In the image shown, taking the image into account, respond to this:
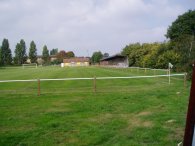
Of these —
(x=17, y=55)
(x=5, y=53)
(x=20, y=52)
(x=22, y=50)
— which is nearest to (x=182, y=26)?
(x=5, y=53)

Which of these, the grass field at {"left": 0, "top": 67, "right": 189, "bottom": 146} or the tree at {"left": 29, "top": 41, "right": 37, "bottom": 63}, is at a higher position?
the tree at {"left": 29, "top": 41, "right": 37, "bottom": 63}

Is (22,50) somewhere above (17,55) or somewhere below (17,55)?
above

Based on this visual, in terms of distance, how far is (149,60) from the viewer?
55594 millimetres

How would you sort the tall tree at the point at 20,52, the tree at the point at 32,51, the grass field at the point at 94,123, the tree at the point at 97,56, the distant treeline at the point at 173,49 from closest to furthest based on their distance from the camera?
the grass field at the point at 94,123, the distant treeline at the point at 173,49, the tall tree at the point at 20,52, the tree at the point at 32,51, the tree at the point at 97,56

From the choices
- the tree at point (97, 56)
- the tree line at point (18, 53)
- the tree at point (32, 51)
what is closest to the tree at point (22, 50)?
the tree line at point (18, 53)

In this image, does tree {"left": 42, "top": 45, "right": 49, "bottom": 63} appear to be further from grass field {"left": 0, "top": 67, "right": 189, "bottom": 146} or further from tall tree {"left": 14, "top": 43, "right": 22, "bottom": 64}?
grass field {"left": 0, "top": 67, "right": 189, "bottom": 146}

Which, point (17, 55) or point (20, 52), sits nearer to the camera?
point (20, 52)

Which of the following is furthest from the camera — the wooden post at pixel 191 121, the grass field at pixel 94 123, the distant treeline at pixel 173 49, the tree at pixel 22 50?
the tree at pixel 22 50

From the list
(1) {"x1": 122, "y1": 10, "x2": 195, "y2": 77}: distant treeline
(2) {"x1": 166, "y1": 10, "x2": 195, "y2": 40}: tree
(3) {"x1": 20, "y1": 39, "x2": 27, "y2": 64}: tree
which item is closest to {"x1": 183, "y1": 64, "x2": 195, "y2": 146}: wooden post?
(1) {"x1": 122, "y1": 10, "x2": 195, "y2": 77}: distant treeline

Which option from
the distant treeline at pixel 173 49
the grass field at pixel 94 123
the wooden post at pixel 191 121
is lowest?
the grass field at pixel 94 123

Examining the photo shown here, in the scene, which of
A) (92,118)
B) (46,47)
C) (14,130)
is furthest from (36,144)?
(46,47)

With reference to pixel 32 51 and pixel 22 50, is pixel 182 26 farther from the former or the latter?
pixel 32 51

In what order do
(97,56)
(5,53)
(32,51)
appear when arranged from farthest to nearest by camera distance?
1. (97,56)
2. (32,51)
3. (5,53)

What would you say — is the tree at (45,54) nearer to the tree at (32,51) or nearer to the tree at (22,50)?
the tree at (32,51)
